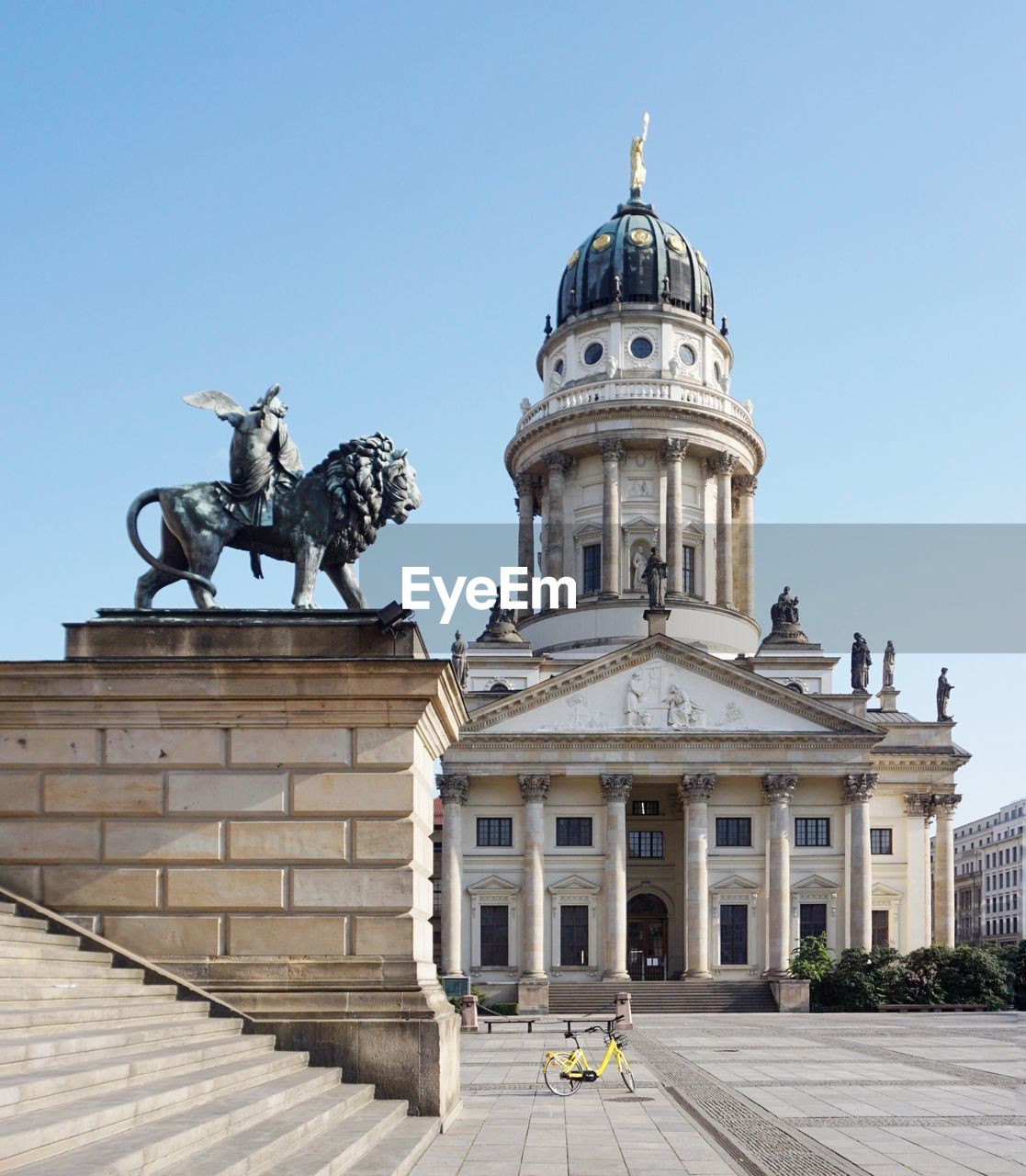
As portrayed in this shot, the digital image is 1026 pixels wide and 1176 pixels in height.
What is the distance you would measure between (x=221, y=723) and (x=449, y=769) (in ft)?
174

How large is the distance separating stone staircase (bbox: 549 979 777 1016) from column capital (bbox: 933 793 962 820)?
14453 millimetres

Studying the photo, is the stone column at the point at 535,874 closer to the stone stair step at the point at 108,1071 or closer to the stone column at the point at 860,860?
the stone column at the point at 860,860

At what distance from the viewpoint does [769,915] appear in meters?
66.2

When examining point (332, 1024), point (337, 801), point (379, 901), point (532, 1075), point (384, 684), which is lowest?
point (532, 1075)

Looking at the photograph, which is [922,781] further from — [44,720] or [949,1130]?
[44,720]

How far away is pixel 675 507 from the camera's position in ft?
262

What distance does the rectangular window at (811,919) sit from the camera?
222ft

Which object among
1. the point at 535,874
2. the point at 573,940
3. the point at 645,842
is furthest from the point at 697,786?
the point at 573,940

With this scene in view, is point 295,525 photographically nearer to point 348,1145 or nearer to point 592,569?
point 348,1145

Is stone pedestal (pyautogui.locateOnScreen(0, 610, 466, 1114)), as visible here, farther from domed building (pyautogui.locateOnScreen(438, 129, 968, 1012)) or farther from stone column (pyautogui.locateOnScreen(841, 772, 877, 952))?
stone column (pyautogui.locateOnScreen(841, 772, 877, 952))

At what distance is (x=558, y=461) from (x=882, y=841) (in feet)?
88.9

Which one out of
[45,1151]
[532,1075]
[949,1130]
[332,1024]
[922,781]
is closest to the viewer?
[45,1151]

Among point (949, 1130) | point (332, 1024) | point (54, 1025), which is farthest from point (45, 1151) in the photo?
point (949, 1130)

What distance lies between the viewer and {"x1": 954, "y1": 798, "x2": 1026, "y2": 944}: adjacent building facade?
150000mm
